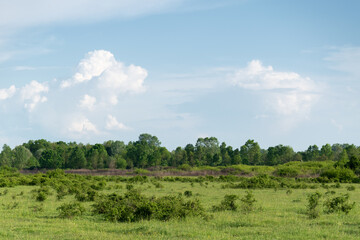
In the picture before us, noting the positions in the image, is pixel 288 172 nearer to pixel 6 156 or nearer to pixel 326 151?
pixel 326 151

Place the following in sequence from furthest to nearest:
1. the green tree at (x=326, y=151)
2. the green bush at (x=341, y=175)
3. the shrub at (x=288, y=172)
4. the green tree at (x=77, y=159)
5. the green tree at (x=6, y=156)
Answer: the green tree at (x=326, y=151)
the green tree at (x=6, y=156)
the green tree at (x=77, y=159)
the shrub at (x=288, y=172)
the green bush at (x=341, y=175)

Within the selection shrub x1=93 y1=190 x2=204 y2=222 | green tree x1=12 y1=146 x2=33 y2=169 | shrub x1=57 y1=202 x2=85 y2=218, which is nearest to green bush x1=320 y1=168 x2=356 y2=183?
shrub x1=93 y1=190 x2=204 y2=222

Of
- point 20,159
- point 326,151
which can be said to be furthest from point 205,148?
point 20,159

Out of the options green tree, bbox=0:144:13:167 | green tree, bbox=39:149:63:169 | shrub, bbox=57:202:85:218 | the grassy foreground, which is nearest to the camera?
the grassy foreground

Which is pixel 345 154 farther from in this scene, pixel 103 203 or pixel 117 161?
pixel 103 203

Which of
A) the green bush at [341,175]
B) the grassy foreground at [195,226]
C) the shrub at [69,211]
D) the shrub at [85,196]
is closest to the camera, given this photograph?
the grassy foreground at [195,226]

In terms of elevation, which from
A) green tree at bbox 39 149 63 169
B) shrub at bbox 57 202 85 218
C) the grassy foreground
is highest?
green tree at bbox 39 149 63 169

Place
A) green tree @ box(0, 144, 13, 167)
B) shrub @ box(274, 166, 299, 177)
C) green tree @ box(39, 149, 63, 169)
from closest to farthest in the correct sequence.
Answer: shrub @ box(274, 166, 299, 177)
green tree @ box(39, 149, 63, 169)
green tree @ box(0, 144, 13, 167)

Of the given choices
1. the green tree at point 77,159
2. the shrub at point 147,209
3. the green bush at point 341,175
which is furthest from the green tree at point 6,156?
the shrub at point 147,209

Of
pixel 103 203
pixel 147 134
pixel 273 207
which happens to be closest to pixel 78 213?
pixel 103 203

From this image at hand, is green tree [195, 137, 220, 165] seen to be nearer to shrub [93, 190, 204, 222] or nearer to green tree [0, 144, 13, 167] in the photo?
green tree [0, 144, 13, 167]

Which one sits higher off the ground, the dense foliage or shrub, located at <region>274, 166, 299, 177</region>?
the dense foliage

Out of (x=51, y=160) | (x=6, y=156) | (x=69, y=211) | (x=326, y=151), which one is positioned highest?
(x=326, y=151)

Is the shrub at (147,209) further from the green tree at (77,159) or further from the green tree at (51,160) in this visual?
the green tree at (51,160)
